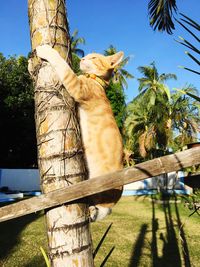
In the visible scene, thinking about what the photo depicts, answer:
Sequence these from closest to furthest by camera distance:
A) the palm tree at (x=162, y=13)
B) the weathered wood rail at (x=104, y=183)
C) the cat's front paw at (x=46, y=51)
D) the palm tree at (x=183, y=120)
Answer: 1. the weathered wood rail at (x=104, y=183)
2. the cat's front paw at (x=46, y=51)
3. the palm tree at (x=162, y=13)
4. the palm tree at (x=183, y=120)

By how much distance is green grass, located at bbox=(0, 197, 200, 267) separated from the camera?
664 cm

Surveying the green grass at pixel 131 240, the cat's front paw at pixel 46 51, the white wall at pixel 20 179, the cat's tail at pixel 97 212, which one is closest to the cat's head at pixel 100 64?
the cat's front paw at pixel 46 51

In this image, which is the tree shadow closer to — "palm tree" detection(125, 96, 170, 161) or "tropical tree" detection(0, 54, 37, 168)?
"palm tree" detection(125, 96, 170, 161)

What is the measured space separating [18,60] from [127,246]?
55.8 feet

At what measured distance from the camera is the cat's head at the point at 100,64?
7.09 feet

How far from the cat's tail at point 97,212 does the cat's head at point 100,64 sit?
2.95 feet

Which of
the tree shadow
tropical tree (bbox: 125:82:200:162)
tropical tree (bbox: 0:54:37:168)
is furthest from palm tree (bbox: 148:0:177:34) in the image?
tropical tree (bbox: 0:54:37:168)

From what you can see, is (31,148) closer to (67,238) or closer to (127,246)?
(127,246)

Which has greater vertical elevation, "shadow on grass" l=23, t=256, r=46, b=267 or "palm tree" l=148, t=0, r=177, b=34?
"palm tree" l=148, t=0, r=177, b=34

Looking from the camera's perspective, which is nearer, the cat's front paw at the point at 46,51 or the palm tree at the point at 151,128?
the cat's front paw at the point at 46,51

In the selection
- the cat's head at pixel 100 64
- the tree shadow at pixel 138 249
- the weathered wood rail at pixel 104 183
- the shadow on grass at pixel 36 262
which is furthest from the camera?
the tree shadow at pixel 138 249

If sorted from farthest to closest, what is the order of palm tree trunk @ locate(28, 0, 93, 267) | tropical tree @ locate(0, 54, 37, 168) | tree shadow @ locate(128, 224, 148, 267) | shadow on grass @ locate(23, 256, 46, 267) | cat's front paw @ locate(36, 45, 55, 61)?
tropical tree @ locate(0, 54, 37, 168), tree shadow @ locate(128, 224, 148, 267), shadow on grass @ locate(23, 256, 46, 267), cat's front paw @ locate(36, 45, 55, 61), palm tree trunk @ locate(28, 0, 93, 267)

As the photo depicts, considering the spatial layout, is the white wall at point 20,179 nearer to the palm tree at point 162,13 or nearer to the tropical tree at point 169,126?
the tropical tree at point 169,126

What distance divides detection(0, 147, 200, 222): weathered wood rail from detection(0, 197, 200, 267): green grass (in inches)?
150
